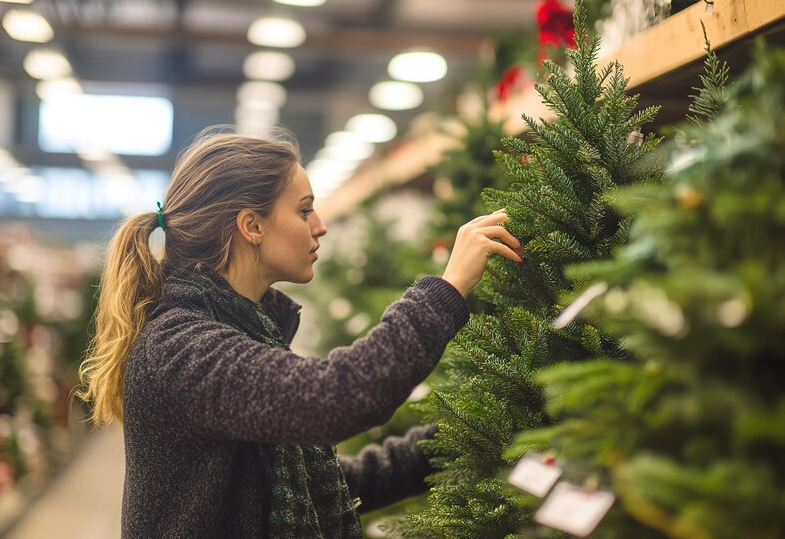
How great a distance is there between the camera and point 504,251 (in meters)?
1.45

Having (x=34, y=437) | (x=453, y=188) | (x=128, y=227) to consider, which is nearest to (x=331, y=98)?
(x=34, y=437)

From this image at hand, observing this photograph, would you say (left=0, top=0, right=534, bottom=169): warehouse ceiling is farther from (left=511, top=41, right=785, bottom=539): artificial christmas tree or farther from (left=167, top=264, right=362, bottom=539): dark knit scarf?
(left=511, top=41, right=785, bottom=539): artificial christmas tree

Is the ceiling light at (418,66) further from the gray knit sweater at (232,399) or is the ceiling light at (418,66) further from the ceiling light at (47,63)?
the gray knit sweater at (232,399)

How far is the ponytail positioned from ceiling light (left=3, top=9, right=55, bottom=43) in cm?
411

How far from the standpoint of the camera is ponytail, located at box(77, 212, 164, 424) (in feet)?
5.42

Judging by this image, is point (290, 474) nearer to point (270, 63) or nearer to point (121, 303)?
point (121, 303)

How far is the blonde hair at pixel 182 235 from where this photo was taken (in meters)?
1.67

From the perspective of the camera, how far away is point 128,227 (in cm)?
178

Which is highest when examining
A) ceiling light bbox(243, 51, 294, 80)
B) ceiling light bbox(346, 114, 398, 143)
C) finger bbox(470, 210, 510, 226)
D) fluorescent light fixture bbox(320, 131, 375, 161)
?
ceiling light bbox(243, 51, 294, 80)

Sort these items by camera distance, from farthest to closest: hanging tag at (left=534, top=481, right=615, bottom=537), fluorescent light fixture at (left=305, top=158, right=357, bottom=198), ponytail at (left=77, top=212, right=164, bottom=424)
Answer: fluorescent light fixture at (left=305, top=158, right=357, bottom=198) < ponytail at (left=77, top=212, right=164, bottom=424) < hanging tag at (left=534, top=481, right=615, bottom=537)

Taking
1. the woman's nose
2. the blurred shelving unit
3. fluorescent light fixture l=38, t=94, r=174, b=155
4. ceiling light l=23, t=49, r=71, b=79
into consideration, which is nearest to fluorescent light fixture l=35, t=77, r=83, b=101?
ceiling light l=23, t=49, r=71, b=79

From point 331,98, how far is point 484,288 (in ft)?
31.9

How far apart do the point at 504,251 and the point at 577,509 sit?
1.86 feet

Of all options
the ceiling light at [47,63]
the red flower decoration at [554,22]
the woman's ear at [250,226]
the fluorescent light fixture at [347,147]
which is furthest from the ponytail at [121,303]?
the fluorescent light fixture at [347,147]
